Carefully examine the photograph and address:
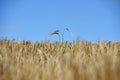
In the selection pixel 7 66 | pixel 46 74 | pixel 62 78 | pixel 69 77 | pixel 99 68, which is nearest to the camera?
pixel 69 77

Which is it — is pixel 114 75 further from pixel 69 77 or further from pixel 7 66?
pixel 7 66

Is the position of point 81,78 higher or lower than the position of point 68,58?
lower

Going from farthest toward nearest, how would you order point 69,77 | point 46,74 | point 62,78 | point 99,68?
point 46,74
point 99,68
point 62,78
point 69,77

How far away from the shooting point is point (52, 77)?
6.94 feet

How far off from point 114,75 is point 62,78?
29 centimetres

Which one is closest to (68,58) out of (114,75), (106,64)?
(106,64)

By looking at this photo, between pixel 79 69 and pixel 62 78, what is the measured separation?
148mm

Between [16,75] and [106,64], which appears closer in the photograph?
[106,64]

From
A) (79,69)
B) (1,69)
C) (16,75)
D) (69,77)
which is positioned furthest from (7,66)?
(69,77)

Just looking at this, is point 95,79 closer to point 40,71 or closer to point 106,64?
point 106,64

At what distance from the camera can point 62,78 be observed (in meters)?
1.88

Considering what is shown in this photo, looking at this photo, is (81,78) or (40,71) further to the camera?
(40,71)

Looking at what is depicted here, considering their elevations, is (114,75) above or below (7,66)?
below

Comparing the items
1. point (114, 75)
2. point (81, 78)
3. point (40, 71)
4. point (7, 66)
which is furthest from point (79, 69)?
point (7, 66)
